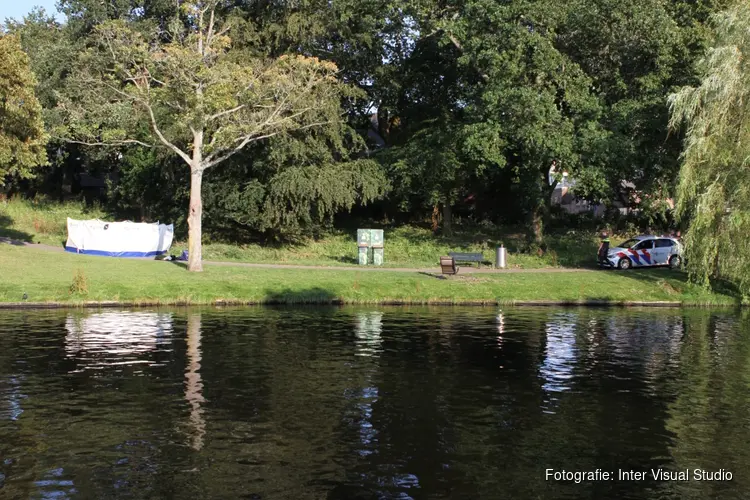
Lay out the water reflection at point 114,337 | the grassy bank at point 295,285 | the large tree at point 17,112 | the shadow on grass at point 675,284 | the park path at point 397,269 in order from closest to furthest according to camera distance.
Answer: the water reflection at point 114,337 → the grassy bank at point 295,285 → the shadow on grass at point 675,284 → the large tree at point 17,112 → the park path at point 397,269

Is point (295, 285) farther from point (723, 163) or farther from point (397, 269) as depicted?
point (723, 163)

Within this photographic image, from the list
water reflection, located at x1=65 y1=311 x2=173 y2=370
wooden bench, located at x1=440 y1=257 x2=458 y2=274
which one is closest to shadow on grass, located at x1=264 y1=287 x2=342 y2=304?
water reflection, located at x1=65 y1=311 x2=173 y2=370

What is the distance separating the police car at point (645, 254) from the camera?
43.6 meters

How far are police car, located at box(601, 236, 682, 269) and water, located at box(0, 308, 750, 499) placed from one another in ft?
56.0

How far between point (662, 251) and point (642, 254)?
51.7 inches

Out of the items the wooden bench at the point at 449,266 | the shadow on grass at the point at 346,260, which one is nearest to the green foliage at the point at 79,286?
the wooden bench at the point at 449,266

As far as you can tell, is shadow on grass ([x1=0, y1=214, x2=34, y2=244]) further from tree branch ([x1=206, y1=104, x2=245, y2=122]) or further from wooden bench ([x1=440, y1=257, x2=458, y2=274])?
wooden bench ([x1=440, y1=257, x2=458, y2=274])

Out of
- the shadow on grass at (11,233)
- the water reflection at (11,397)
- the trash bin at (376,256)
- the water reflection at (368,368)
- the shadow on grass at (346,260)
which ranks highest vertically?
the shadow on grass at (11,233)

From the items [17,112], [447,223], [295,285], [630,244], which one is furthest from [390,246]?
[17,112]

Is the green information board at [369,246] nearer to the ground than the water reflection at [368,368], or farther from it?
farther from it

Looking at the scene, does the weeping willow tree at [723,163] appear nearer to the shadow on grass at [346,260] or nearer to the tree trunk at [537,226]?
the tree trunk at [537,226]

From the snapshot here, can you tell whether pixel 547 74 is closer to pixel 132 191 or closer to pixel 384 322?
pixel 384 322

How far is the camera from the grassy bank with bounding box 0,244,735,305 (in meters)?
32.4

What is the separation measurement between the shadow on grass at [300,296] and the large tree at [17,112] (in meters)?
16.9
